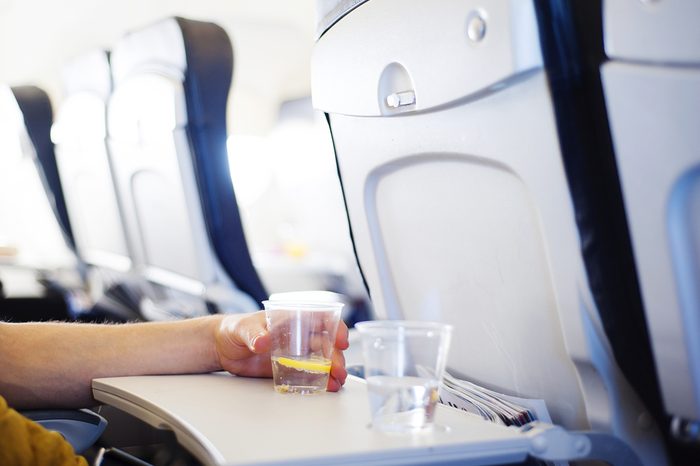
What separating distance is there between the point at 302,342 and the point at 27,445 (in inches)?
13.1

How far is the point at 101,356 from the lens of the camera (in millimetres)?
1193

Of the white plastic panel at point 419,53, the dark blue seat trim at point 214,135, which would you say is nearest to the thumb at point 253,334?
the white plastic panel at point 419,53

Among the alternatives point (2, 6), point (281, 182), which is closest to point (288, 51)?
point (281, 182)

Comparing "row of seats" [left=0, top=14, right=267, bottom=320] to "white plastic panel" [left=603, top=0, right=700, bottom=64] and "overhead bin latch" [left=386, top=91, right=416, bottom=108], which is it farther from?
"white plastic panel" [left=603, top=0, right=700, bottom=64]

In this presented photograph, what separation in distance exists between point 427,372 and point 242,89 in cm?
611

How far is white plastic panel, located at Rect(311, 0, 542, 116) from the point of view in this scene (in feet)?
2.75

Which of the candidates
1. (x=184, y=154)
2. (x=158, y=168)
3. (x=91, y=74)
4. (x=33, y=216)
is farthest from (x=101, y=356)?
(x=33, y=216)

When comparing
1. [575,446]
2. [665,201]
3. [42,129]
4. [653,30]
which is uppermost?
[42,129]

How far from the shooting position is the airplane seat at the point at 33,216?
279 centimetres

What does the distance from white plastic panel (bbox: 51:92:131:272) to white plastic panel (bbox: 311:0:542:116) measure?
1512 millimetres

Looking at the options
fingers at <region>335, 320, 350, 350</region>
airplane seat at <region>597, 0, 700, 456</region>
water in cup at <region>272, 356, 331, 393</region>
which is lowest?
water in cup at <region>272, 356, 331, 393</region>

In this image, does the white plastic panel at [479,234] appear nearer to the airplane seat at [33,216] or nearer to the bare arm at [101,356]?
the bare arm at [101,356]

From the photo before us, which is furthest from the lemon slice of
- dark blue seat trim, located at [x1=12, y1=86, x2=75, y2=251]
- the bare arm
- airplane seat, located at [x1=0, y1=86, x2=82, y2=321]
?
dark blue seat trim, located at [x1=12, y1=86, x2=75, y2=251]

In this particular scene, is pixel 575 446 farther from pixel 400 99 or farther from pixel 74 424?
pixel 74 424
